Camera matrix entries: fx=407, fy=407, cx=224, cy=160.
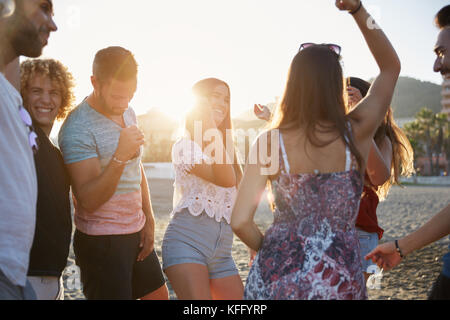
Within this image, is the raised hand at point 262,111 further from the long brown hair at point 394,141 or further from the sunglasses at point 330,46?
the sunglasses at point 330,46

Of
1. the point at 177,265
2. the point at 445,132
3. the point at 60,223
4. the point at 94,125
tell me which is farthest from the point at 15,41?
the point at 445,132

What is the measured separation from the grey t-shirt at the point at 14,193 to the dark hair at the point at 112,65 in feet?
3.31

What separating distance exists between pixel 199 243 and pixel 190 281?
0.95ft

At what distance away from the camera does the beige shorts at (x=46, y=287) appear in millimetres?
2223

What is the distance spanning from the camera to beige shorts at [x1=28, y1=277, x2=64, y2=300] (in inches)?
87.5

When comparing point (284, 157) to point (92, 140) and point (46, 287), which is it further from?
point (46, 287)

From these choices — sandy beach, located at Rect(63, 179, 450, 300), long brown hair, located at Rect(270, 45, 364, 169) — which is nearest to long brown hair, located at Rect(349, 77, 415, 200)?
long brown hair, located at Rect(270, 45, 364, 169)

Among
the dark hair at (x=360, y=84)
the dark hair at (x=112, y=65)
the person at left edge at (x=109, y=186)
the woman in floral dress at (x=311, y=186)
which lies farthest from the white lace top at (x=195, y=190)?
the dark hair at (x=360, y=84)

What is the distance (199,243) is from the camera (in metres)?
3.04

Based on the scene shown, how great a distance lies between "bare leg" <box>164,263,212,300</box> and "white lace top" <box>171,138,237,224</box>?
41 cm

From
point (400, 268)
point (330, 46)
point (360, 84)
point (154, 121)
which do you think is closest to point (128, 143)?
point (330, 46)

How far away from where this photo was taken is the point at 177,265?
293 cm
